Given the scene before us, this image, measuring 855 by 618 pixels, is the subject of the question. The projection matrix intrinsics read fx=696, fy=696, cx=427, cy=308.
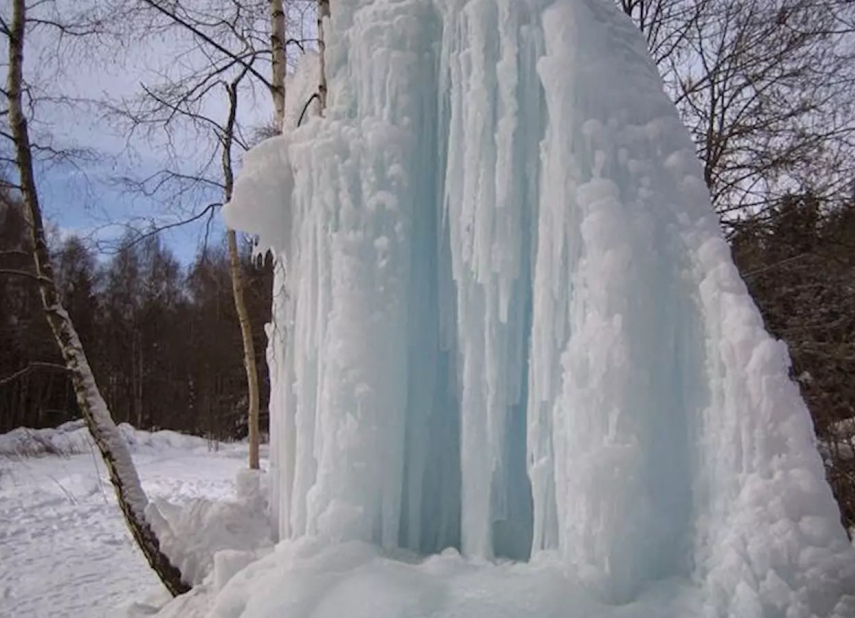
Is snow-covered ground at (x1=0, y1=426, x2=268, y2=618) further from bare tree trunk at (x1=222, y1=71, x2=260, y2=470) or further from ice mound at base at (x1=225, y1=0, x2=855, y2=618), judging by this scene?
ice mound at base at (x1=225, y1=0, x2=855, y2=618)

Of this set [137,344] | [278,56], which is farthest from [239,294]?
[137,344]

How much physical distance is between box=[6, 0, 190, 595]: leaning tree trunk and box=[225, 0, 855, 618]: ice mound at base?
5.66 ft

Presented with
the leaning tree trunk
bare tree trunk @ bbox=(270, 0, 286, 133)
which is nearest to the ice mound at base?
the leaning tree trunk

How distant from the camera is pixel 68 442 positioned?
595 inches

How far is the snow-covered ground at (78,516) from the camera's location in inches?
215

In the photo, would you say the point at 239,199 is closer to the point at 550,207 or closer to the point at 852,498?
the point at 550,207

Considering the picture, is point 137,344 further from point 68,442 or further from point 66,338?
point 66,338

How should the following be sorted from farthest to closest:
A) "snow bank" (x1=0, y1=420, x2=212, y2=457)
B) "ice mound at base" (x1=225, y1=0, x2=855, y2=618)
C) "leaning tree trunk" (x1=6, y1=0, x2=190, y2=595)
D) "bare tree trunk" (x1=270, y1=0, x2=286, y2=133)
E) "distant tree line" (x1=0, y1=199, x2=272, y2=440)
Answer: "distant tree line" (x1=0, y1=199, x2=272, y2=440)
"snow bank" (x1=0, y1=420, x2=212, y2=457)
"bare tree trunk" (x1=270, y1=0, x2=286, y2=133)
"leaning tree trunk" (x1=6, y1=0, x2=190, y2=595)
"ice mound at base" (x1=225, y1=0, x2=855, y2=618)

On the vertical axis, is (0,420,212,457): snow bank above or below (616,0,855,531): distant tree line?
below

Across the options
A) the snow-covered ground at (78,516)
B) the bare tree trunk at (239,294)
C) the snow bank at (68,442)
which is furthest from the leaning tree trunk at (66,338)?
the snow bank at (68,442)

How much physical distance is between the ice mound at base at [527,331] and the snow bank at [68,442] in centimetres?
1228

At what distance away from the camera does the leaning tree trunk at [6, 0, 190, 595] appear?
4797 mm

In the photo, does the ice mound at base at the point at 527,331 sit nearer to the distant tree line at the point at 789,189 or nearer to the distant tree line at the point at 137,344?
the distant tree line at the point at 789,189

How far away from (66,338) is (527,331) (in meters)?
3.63
